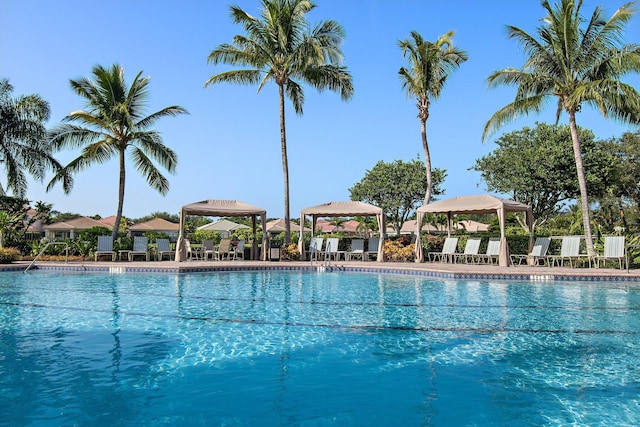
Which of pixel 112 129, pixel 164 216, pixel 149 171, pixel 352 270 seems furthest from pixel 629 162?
pixel 164 216

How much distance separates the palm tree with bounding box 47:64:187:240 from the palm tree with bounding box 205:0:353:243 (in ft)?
11.8

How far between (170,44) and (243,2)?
683 centimetres

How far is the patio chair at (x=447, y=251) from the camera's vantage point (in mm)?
17578

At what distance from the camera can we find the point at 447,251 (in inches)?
695

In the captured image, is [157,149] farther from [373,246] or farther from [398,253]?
[398,253]

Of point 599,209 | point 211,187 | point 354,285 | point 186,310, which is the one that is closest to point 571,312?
point 354,285

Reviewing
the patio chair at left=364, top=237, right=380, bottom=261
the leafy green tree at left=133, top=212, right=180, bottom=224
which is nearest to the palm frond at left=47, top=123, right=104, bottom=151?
the patio chair at left=364, top=237, right=380, bottom=261

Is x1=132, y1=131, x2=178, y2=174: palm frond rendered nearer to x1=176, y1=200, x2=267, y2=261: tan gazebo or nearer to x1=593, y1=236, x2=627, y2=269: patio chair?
x1=176, y1=200, x2=267, y2=261: tan gazebo

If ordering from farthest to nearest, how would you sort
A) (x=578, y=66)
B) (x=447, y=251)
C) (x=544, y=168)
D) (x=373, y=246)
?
(x=544, y=168)
(x=373, y=246)
(x=447, y=251)
(x=578, y=66)

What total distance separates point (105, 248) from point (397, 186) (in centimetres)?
1919

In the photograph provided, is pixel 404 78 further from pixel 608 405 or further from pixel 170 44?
pixel 608 405

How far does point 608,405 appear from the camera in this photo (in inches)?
165

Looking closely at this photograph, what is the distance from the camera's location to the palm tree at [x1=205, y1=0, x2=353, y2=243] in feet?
61.3

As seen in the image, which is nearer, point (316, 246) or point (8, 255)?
point (8, 255)
